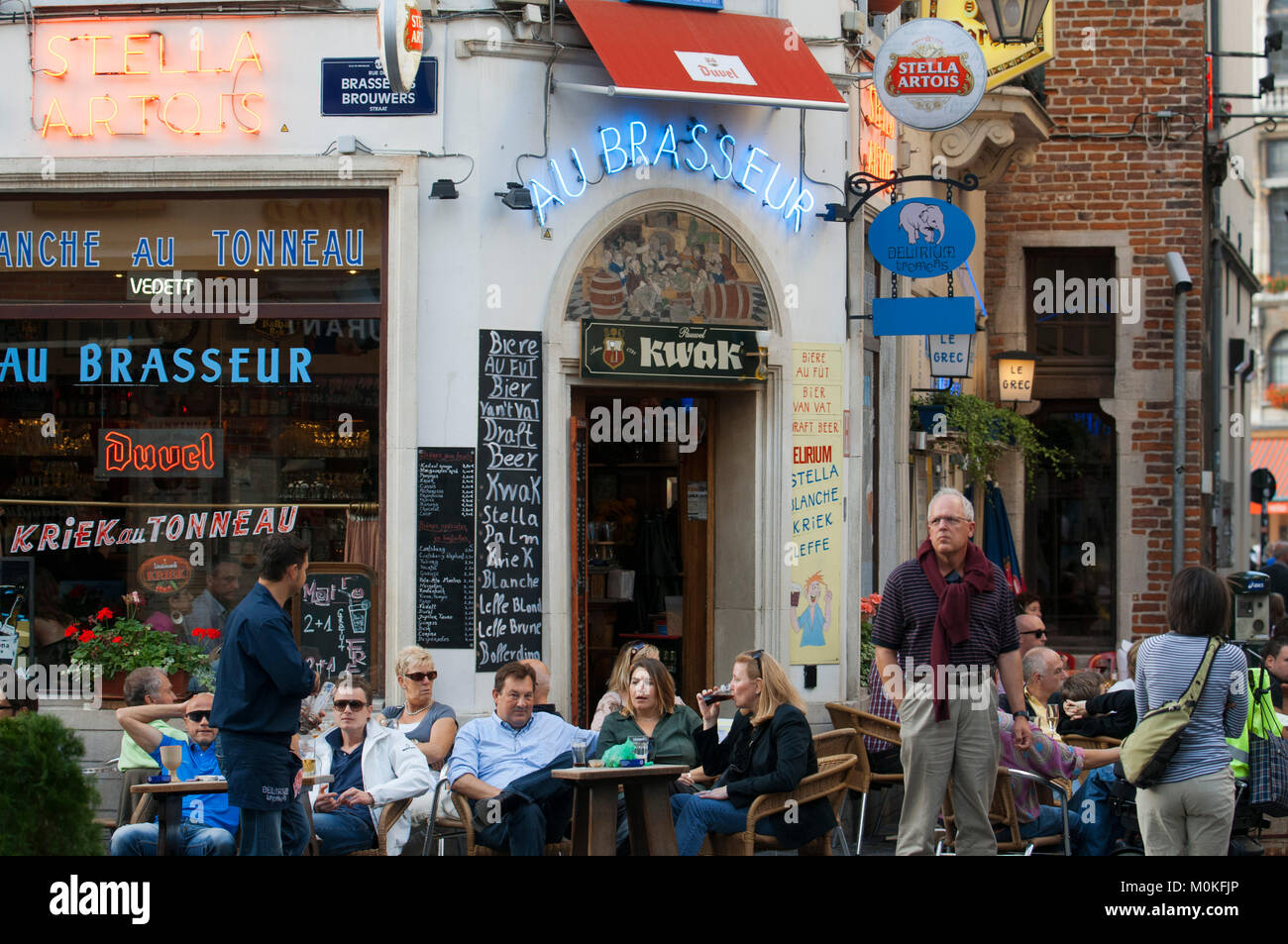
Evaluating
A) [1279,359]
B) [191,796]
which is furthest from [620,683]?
[1279,359]

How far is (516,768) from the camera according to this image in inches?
298

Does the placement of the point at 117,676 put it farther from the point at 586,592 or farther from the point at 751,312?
the point at 751,312

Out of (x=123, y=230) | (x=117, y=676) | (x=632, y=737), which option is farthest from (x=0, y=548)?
(x=632, y=737)

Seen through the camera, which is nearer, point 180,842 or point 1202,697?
point 1202,697

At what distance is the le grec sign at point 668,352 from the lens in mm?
9992

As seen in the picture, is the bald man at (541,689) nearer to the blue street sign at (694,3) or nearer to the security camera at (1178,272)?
the blue street sign at (694,3)

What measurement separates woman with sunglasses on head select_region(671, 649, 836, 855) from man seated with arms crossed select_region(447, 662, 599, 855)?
1.95ft

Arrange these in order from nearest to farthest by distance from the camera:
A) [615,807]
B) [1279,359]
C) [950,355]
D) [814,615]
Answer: [615,807], [814,615], [950,355], [1279,359]

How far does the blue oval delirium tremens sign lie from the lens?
10.6 meters

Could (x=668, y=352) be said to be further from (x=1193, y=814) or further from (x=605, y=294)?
(x=1193, y=814)

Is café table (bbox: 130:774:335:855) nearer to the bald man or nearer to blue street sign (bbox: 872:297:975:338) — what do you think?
the bald man

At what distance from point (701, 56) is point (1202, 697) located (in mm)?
5632

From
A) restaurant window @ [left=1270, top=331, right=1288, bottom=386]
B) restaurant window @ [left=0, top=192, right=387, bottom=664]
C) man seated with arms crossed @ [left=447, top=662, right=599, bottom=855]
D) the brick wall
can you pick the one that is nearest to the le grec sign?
restaurant window @ [left=0, top=192, right=387, bottom=664]

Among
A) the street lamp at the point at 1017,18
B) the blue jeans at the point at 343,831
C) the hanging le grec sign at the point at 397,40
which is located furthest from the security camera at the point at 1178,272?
the blue jeans at the point at 343,831
